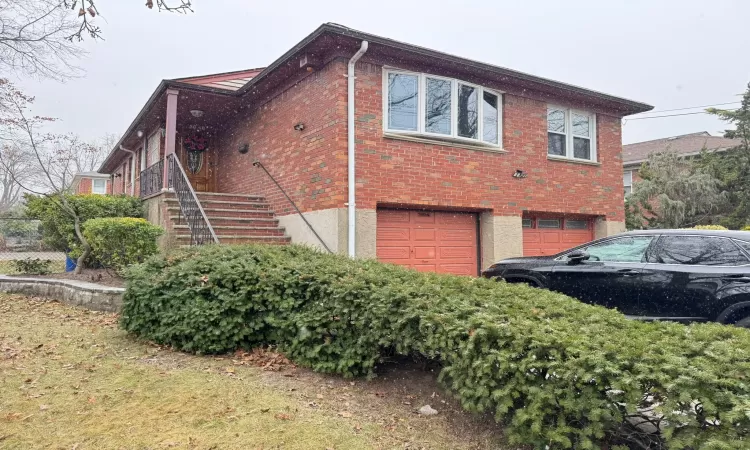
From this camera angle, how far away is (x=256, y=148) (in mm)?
11523

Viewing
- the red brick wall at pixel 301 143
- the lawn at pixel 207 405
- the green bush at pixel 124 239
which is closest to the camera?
the lawn at pixel 207 405

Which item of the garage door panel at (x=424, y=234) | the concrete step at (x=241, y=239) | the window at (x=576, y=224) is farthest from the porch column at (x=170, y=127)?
the window at (x=576, y=224)

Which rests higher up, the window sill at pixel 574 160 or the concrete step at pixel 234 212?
the window sill at pixel 574 160

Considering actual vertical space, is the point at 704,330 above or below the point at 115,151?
below

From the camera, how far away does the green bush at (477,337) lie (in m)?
2.16

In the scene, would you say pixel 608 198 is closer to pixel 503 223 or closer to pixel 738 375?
pixel 503 223

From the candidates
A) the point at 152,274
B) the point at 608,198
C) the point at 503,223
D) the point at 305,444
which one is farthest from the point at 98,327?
the point at 608,198

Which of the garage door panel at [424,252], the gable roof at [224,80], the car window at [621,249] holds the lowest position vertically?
the garage door panel at [424,252]

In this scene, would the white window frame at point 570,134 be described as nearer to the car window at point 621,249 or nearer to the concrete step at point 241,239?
the car window at point 621,249

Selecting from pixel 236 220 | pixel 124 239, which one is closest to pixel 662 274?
pixel 236 220

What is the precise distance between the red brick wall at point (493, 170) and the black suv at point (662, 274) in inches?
130

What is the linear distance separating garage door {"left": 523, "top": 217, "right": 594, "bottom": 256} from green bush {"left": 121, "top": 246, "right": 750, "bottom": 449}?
7.00m

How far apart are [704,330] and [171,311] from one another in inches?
172

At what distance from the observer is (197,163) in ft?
46.4
